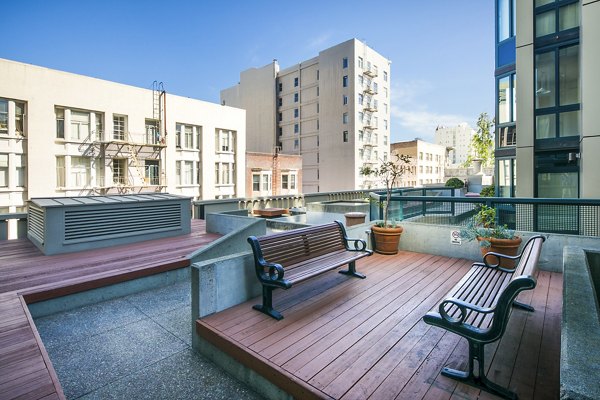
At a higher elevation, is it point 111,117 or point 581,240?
point 111,117

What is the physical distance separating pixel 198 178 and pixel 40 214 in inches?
899

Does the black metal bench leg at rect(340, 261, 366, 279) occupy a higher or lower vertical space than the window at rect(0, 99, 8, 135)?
lower

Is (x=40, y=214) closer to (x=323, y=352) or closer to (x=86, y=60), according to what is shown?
(x=323, y=352)

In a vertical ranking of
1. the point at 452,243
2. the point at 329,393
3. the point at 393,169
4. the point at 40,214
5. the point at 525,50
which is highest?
the point at 525,50

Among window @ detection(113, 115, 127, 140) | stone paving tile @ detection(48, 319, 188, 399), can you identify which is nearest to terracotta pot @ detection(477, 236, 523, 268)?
stone paving tile @ detection(48, 319, 188, 399)

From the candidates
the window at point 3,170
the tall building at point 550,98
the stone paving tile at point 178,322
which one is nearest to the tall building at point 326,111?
the window at point 3,170

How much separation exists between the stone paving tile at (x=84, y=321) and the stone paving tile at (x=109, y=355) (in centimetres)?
16

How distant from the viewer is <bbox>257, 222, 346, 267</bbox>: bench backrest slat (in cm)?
399

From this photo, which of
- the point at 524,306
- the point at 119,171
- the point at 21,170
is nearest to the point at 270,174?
the point at 119,171

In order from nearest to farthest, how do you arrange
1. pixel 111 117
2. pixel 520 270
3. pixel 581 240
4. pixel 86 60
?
pixel 520 270, pixel 581 240, pixel 111 117, pixel 86 60

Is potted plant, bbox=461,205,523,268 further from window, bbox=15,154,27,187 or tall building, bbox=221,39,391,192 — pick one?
tall building, bbox=221,39,391,192

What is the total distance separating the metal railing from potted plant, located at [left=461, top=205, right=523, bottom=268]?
0.18 meters

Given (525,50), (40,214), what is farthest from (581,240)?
(40,214)

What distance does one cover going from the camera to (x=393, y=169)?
7102 millimetres
